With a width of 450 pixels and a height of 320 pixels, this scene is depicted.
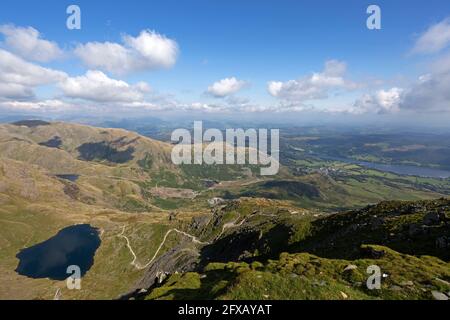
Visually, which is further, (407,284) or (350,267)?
(350,267)

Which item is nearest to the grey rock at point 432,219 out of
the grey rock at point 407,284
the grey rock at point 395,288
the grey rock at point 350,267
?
the grey rock at point 350,267

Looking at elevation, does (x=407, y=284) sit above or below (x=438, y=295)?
below

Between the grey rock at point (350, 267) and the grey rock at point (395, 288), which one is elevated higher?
the grey rock at point (395, 288)

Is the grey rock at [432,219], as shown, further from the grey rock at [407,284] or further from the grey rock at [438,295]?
the grey rock at [438,295]

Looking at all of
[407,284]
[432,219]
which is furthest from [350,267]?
[432,219]

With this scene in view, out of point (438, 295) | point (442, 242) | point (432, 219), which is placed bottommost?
point (442, 242)

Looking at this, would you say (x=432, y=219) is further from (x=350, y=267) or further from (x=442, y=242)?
(x=350, y=267)

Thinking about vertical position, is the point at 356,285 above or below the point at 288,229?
Result: above

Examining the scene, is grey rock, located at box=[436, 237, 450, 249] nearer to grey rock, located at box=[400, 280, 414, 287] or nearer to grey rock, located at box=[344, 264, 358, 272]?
grey rock, located at box=[344, 264, 358, 272]

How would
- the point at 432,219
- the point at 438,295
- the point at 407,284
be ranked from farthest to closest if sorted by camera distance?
the point at 432,219
the point at 407,284
the point at 438,295
